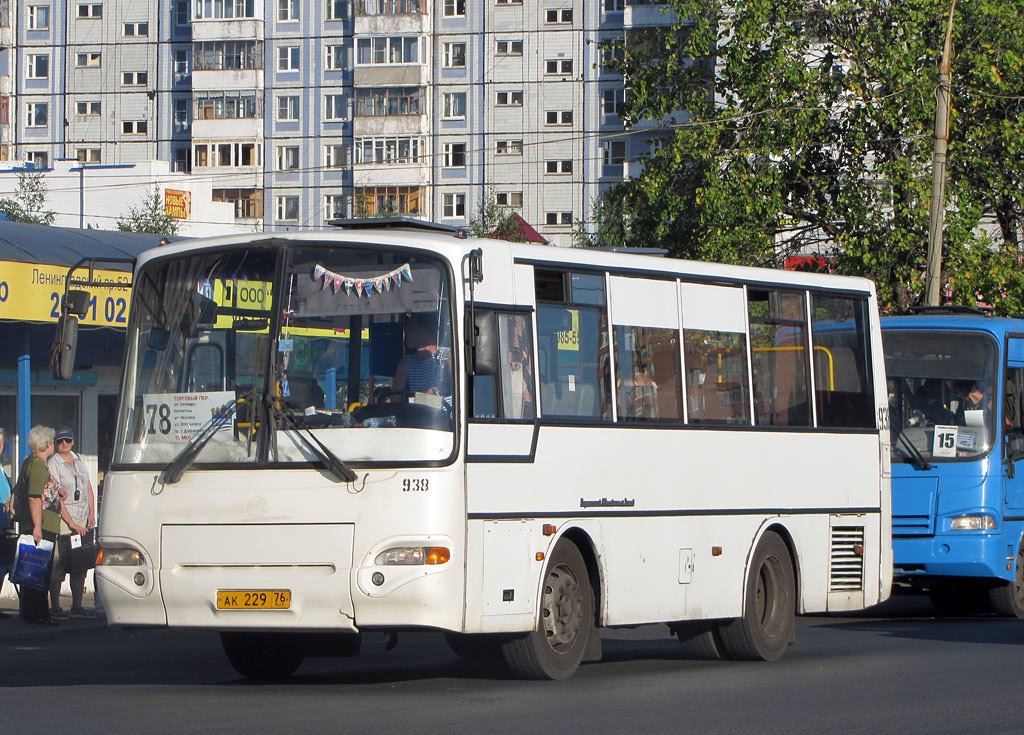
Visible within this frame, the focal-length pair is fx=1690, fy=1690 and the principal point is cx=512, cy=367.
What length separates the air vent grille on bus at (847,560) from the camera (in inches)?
551

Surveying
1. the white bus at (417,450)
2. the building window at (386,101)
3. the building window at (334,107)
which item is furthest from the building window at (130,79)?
the white bus at (417,450)

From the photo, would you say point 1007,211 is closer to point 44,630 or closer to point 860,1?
point 860,1

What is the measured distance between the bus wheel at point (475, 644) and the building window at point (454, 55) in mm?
81076

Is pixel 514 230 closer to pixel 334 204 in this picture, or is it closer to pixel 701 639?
pixel 701 639

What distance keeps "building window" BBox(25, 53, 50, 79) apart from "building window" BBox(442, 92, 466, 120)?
24890mm

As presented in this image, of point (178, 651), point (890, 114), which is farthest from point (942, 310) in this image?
point (890, 114)

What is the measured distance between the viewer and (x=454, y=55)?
91.4 metres

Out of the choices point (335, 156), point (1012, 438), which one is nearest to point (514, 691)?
point (1012, 438)

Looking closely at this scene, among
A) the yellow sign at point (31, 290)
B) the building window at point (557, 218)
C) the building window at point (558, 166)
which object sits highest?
the building window at point (558, 166)

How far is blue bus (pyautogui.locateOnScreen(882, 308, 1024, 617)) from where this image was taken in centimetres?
1720

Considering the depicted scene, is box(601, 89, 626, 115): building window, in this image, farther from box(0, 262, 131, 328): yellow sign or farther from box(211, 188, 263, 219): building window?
box(0, 262, 131, 328): yellow sign

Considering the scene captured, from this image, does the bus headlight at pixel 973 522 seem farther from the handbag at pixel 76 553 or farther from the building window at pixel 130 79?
the building window at pixel 130 79

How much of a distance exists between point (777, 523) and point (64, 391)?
10876mm

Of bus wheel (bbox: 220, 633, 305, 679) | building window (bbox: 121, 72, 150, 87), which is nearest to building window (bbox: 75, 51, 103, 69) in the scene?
building window (bbox: 121, 72, 150, 87)
